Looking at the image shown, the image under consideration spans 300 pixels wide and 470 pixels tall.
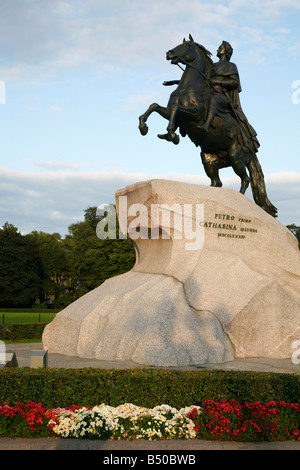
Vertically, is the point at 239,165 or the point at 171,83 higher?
the point at 171,83

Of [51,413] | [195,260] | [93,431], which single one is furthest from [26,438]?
[195,260]

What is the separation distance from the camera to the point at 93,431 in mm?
4828

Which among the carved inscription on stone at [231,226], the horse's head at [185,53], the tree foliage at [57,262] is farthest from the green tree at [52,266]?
the carved inscription on stone at [231,226]

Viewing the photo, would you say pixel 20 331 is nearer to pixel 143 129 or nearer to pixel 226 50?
pixel 143 129

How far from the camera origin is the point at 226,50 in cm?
1373

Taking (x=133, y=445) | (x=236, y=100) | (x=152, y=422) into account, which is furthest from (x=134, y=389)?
(x=236, y=100)

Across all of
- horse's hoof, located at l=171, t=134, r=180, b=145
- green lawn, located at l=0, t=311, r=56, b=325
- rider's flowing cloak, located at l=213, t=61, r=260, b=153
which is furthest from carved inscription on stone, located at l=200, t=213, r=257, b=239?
green lawn, located at l=0, t=311, r=56, b=325

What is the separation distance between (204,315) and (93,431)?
5134 mm

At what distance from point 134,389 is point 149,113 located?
24.8ft

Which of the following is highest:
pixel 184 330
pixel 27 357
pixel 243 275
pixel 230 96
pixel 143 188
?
pixel 230 96

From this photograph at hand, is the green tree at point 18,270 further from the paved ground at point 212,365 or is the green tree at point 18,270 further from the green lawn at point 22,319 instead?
the paved ground at point 212,365

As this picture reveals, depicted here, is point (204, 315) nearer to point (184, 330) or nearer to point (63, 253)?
point (184, 330)

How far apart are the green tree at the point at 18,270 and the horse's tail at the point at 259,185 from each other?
38401 mm

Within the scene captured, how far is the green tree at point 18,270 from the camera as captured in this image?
159 ft
